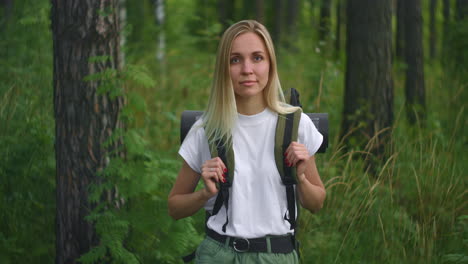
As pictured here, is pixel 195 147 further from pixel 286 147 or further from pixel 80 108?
pixel 80 108

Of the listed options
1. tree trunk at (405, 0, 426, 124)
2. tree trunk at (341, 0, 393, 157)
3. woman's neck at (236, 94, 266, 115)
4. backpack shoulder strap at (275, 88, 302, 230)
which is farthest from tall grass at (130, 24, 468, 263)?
tree trunk at (405, 0, 426, 124)

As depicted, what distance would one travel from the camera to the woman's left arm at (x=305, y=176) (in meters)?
2.11

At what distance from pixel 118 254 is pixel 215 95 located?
1.57 meters

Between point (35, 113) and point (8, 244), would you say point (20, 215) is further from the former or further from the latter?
point (35, 113)

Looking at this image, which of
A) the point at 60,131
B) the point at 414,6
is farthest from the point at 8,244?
the point at 414,6

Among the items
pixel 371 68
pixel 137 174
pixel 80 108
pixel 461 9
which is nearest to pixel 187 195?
pixel 137 174

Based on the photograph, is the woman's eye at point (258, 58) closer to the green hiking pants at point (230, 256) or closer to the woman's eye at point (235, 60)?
the woman's eye at point (235, 60)

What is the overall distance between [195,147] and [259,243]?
528 mm

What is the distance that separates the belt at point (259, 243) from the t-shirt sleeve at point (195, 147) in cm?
36

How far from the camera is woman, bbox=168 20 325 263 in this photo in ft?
7.31

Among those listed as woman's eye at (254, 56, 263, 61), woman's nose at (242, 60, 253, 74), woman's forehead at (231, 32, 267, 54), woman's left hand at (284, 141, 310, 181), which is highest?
woman's forehead at (231, 32, 267, 54)

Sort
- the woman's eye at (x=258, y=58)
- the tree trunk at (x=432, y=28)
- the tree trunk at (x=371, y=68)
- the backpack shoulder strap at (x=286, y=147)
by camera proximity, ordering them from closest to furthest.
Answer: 1. the backpack shoulder strap at (x=286, y=147)
2. the woman's eye at (x=258, y=58)
3. the tree trunk at (x=371, y=68)
4. the tree trunk at (x=432, y=28)

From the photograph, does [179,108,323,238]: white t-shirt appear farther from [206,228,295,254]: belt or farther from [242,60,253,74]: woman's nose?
[242,60,253,74]: woman's nose

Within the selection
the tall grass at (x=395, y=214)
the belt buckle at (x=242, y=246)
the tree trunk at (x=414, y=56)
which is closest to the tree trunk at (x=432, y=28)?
the tree trunk at (x=414, y=56)
